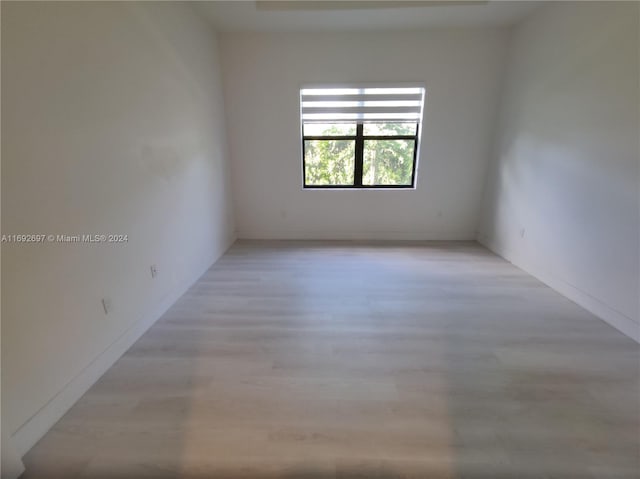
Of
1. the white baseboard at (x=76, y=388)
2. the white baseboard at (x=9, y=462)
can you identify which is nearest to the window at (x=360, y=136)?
the white baseboard at (x=76, y=388)

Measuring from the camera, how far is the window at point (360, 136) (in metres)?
3.90

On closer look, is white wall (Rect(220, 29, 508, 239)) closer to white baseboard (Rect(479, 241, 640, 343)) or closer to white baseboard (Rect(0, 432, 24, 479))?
white baseboard (Rect(479, 241, 640, 343))

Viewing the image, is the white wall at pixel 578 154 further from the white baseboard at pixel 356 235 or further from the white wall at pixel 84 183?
the white wall at pixel 84 183

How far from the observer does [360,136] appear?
411cm

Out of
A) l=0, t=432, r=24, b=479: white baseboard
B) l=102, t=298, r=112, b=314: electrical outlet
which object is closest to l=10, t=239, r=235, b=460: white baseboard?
l=0, t=432, r=24, b=479: white baseboard

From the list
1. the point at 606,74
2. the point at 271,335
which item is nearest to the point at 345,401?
the point at 271,335

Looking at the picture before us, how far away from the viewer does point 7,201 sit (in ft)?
4.11

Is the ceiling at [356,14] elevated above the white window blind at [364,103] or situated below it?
above

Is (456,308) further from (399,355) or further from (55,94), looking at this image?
(55,94)

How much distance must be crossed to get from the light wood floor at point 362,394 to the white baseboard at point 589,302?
8 cm

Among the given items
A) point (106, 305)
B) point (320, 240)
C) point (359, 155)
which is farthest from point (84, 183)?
point (359, 155)

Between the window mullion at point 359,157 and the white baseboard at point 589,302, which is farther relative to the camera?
the window mullion at point 359,157

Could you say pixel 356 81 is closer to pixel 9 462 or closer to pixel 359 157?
pixel 359 157

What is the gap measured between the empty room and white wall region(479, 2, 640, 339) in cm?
2
